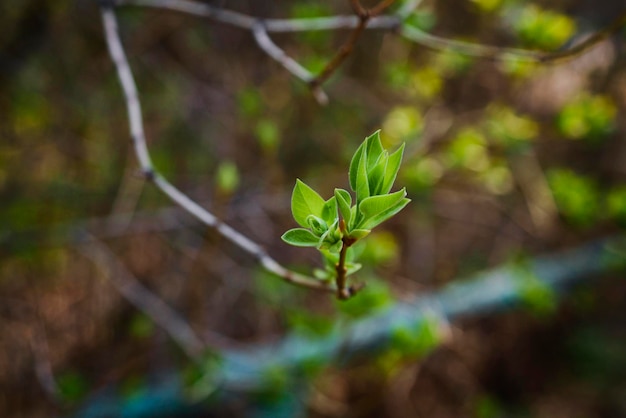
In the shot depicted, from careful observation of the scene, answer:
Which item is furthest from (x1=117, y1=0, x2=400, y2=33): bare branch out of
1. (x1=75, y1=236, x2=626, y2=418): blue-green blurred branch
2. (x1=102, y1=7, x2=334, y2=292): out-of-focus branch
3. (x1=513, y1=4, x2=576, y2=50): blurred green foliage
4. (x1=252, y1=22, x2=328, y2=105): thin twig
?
(x1=75, y1=236, x2=626, y2=418): blue-green blurred branch

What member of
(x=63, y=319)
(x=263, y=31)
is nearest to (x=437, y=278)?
(x=63, y=319)

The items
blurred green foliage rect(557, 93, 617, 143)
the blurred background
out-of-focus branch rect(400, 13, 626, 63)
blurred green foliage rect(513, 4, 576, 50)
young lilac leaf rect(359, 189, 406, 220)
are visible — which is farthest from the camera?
the blurred background

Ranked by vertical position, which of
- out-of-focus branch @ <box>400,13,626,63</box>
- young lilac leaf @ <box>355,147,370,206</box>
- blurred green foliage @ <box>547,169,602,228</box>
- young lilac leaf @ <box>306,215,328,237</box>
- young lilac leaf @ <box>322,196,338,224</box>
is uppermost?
out-of-focus branch @ <box>400,13,626,63</box>

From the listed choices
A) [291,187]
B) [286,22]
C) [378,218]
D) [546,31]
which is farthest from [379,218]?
[291,187]

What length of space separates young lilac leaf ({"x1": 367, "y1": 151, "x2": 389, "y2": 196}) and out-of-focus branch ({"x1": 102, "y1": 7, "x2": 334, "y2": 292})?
5.5 inches

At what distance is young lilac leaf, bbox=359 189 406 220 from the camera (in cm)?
42

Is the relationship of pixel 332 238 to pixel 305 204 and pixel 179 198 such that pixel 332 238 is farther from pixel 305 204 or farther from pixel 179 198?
pixel 179 198

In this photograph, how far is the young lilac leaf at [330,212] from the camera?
1.49 ft

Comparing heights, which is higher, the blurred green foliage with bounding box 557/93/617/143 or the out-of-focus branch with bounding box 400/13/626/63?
the out-of-focus branch with bounding box 400/13/626/63

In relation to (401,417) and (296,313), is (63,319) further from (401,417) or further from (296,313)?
(401,417)

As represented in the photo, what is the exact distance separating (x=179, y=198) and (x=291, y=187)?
138 cm

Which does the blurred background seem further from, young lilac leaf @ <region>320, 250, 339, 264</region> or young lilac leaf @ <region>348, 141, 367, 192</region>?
→ young lilac leaf @ <region>348, 141, 367, 192</region>

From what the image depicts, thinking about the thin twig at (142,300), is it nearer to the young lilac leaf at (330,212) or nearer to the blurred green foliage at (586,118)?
the young lilac leaf at (330,212)

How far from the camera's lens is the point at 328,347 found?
1520 mm
